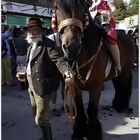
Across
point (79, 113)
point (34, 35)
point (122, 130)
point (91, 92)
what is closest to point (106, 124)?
point (122, 130)

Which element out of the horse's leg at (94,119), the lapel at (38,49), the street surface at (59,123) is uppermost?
the lapel at (38,49)

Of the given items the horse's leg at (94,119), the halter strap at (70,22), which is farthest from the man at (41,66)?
the horse's leg at (94,119)

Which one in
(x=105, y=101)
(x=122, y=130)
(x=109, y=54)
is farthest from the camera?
(x=105, y=101)

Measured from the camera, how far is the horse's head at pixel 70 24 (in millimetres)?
3643

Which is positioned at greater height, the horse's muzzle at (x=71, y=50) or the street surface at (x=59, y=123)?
the horse's muzzle at (x=71, y=50)

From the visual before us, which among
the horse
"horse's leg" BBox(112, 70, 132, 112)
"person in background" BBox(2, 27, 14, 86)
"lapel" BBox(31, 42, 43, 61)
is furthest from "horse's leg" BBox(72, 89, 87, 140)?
"person in background" BBox(2, 27, 14, 86)

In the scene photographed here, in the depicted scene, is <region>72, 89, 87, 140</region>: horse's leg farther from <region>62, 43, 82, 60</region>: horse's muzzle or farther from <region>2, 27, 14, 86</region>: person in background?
<region>2, 27, 14, 86</region>: person in background

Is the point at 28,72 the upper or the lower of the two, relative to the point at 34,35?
lower

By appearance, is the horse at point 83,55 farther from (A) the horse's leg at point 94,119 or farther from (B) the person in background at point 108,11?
(B) the person in background at point 108,11

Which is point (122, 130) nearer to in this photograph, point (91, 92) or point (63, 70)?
point (91, 92)

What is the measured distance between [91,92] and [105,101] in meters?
2.75

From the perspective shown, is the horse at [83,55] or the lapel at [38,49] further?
the lapel at [38,49]

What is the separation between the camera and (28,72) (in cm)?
438

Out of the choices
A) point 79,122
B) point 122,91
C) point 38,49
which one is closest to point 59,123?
point 79,122
